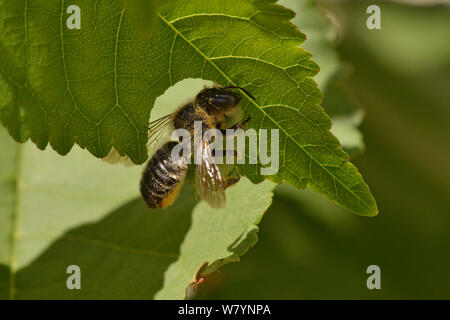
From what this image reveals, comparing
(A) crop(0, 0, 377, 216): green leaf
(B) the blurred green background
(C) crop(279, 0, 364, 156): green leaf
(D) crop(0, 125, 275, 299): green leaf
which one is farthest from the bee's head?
(B) the blurred green background

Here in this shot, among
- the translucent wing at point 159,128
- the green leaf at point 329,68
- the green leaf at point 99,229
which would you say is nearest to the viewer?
the green leaf at point 99,229

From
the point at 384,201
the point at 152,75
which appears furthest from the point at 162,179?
the point at 384,201

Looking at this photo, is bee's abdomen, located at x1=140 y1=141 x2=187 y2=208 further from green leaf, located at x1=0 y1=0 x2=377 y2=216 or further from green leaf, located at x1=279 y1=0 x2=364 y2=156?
green leaf, located at x1=279 y1=0 x2=364 y2=156

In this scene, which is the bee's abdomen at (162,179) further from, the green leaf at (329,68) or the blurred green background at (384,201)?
the green leaf at (329,68)

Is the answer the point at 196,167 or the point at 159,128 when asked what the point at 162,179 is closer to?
the point at 196,167

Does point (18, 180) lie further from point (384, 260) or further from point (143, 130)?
point (384, 260)

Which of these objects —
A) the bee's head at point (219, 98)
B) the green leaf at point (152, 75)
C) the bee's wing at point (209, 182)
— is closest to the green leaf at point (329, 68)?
the bee's head at point (219, 98)

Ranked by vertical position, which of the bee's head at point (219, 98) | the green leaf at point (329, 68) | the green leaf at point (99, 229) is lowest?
the green leaf at point (99, 229)

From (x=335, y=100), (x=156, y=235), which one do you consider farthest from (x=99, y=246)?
(x=335, y=100)
